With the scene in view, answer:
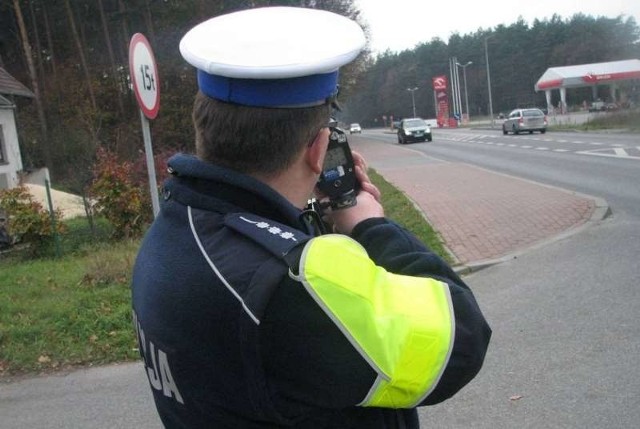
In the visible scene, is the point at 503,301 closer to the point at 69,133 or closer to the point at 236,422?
the point at 236,422

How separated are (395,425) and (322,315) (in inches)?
→ 12.7

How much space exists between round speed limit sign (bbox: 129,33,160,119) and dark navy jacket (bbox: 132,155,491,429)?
5.11 metres

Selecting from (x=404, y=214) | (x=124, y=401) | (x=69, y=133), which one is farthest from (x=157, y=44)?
(x=124, y=401)

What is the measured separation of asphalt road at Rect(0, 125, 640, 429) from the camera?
400 centimetres

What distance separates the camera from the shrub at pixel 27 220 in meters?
10.7

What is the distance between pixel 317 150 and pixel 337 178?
0.60 ft

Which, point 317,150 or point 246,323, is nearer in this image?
point 246,323

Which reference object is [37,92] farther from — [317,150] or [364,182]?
[317,150]

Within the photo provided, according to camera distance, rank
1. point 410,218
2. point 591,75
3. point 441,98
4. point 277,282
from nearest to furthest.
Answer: point 277,282
point 410,218
point 591,75
point 441,98

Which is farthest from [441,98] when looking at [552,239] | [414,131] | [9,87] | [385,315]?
[385,315]

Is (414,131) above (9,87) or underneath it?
underneath

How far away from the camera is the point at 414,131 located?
42.3 meters

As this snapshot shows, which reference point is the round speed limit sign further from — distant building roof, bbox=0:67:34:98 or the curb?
distant building roof, bbox=0:67:34:98

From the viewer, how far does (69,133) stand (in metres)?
26.4
